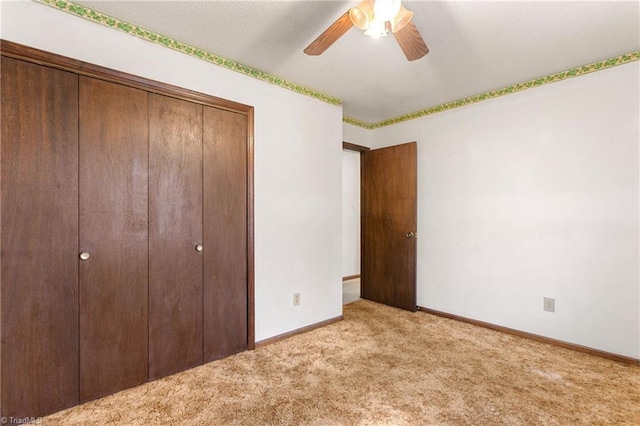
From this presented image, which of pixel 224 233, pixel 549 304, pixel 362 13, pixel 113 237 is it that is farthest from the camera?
pixel 549 304

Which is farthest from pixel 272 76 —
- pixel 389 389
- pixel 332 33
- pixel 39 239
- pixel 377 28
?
pixel 389 389

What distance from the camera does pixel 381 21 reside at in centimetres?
145

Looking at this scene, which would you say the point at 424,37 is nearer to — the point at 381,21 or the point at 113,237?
the point at 381,21

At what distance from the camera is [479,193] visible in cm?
312

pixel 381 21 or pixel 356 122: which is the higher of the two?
pixel 356 122

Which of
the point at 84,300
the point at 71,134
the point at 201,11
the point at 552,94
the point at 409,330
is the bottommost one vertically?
the point at 409,330

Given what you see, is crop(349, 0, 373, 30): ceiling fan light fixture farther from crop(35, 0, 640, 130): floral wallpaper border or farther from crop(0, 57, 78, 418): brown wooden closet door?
crop(0, 57, 78, 418): brown wooden closet door

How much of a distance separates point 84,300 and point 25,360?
0.37 m

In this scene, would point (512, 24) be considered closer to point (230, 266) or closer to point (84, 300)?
point (230, 266)

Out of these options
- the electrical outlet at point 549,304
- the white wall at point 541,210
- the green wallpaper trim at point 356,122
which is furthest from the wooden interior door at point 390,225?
the electrical outlet at point 549,304

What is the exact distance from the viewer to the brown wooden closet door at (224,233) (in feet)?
7.54

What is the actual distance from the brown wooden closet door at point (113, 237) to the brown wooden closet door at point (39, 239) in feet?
0.19

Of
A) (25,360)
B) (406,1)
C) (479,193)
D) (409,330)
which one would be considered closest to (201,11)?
(406,1)

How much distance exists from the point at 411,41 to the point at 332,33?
42cm
